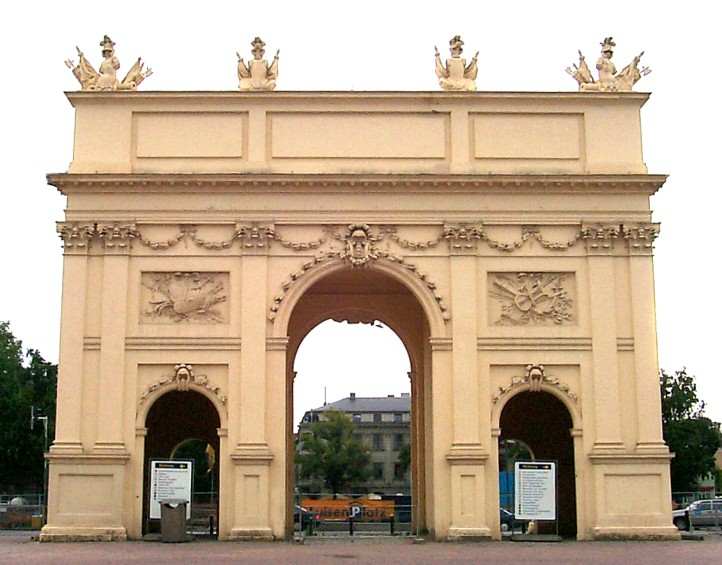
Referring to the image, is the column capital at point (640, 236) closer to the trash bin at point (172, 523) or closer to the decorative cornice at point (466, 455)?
the decorative cornice at point (466, 455)

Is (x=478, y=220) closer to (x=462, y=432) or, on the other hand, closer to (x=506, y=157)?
(x=506, y=157)

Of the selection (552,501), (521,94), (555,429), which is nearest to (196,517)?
(555,429)

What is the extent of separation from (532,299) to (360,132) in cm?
683

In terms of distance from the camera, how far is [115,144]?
108 ft

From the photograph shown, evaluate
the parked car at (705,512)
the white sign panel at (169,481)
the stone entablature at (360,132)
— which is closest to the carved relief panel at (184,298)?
the stone entablature at (360,132)

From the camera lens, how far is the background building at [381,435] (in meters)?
112

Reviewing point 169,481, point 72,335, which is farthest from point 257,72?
point 169,481

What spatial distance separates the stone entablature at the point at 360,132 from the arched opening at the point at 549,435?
24.9 feet

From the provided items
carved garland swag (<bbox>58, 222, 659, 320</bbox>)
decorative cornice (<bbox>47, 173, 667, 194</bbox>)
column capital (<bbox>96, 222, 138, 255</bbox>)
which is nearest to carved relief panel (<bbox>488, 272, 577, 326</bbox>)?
carved garland swag (<bbox>58, 222, 659, 320</bbox>)

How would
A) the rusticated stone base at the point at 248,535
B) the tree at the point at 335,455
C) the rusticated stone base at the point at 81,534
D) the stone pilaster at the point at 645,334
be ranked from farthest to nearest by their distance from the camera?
the tree at the point at 335,455 < the stone pilaster at the point at 645,334 < the rusticated stone base at the point at 248,535 < the rusticated stone base at the point at 81,534

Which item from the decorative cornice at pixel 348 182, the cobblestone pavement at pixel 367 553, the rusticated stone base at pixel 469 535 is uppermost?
the decorative cornice at pixel 348 182

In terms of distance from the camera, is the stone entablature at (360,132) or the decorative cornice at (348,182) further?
the stone entablature at (360,132)

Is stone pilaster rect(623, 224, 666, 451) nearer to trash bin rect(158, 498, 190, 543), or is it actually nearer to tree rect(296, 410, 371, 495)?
trash bin rect(158, 498, 190, 543)

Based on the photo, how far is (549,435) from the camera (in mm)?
36969
